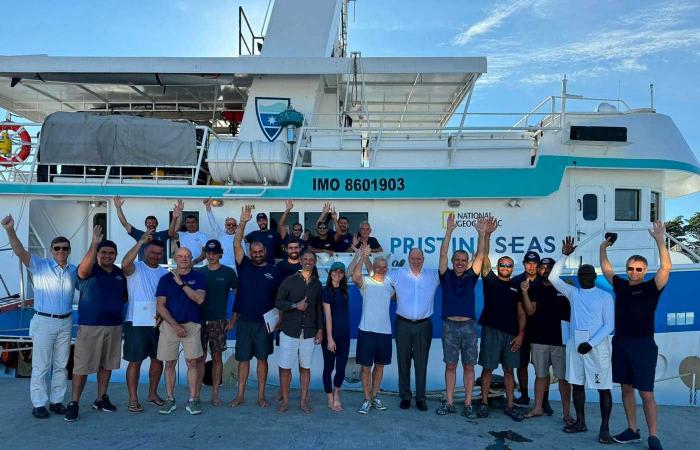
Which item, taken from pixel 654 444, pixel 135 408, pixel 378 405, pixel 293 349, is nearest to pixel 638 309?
pixel 654 444

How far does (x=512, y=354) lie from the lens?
225 inches

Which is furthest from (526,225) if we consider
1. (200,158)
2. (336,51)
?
(336,51)

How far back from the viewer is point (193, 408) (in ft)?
18.2

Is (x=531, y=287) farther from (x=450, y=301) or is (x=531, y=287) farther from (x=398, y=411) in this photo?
(x=398, y=411)

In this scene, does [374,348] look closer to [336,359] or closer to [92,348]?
[336,359]

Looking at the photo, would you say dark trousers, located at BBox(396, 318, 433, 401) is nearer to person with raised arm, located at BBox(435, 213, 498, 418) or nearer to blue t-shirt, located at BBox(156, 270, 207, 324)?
person with raised arm, located at BBox(435, 213, 498, 418)

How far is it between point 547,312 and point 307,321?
2547 mm

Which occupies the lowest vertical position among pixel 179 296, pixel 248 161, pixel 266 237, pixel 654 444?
pixel 654 444

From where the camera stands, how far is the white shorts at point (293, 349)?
5.59 m

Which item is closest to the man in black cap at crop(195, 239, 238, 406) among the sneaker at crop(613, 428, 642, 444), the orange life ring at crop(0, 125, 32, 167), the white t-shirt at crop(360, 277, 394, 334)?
the white t-shirt at crop(360, 277, 394, 334)

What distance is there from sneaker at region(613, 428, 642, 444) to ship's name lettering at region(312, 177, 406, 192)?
4.48m

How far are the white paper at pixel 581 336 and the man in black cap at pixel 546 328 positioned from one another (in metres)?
0.39

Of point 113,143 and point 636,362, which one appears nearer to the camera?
point 636,362

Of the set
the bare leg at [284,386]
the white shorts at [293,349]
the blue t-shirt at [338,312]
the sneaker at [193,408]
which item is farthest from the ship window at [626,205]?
the sneaker at [193,408]
